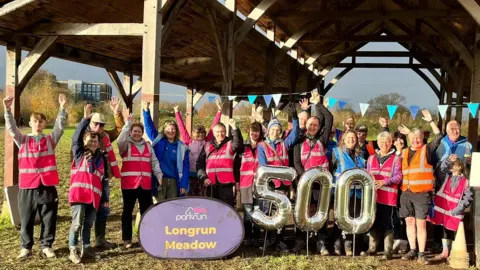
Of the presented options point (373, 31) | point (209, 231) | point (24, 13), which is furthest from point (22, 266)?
point (373, 31)

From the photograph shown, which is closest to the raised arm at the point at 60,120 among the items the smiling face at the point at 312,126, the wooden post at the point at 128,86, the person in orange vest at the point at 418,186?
the smiling face at the point at 312,126

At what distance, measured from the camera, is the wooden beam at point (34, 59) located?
267 inches

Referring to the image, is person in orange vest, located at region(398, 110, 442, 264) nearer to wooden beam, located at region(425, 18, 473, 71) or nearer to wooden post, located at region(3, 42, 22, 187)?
wooden post, located at region(3, 42, 22, 187)

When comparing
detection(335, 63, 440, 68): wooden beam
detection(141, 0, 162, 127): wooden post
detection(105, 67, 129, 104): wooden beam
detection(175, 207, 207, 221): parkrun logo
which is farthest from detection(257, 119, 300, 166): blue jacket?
detection(335, 63, 440, 68): wooden beam

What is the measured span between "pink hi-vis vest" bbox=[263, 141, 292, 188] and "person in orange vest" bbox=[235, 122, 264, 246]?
0.18m

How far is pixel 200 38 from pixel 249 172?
16.3 feet

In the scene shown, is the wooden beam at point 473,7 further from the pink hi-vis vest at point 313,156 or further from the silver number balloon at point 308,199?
the silver number balloon at point 308,199

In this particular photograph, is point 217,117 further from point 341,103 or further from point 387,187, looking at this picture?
point 387,187

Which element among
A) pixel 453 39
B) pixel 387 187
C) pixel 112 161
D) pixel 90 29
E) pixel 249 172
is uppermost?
pixel 453 39

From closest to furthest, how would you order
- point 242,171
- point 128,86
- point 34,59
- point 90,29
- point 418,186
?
point 418,186 → point 242,171 → point 90,29 → point 34,59 → point 128,86

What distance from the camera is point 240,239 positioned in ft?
16.9

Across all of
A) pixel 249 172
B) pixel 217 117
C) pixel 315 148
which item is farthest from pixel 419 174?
pixel 217 117

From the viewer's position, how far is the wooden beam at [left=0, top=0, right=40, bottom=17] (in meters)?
6.00

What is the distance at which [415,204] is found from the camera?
526 cm
